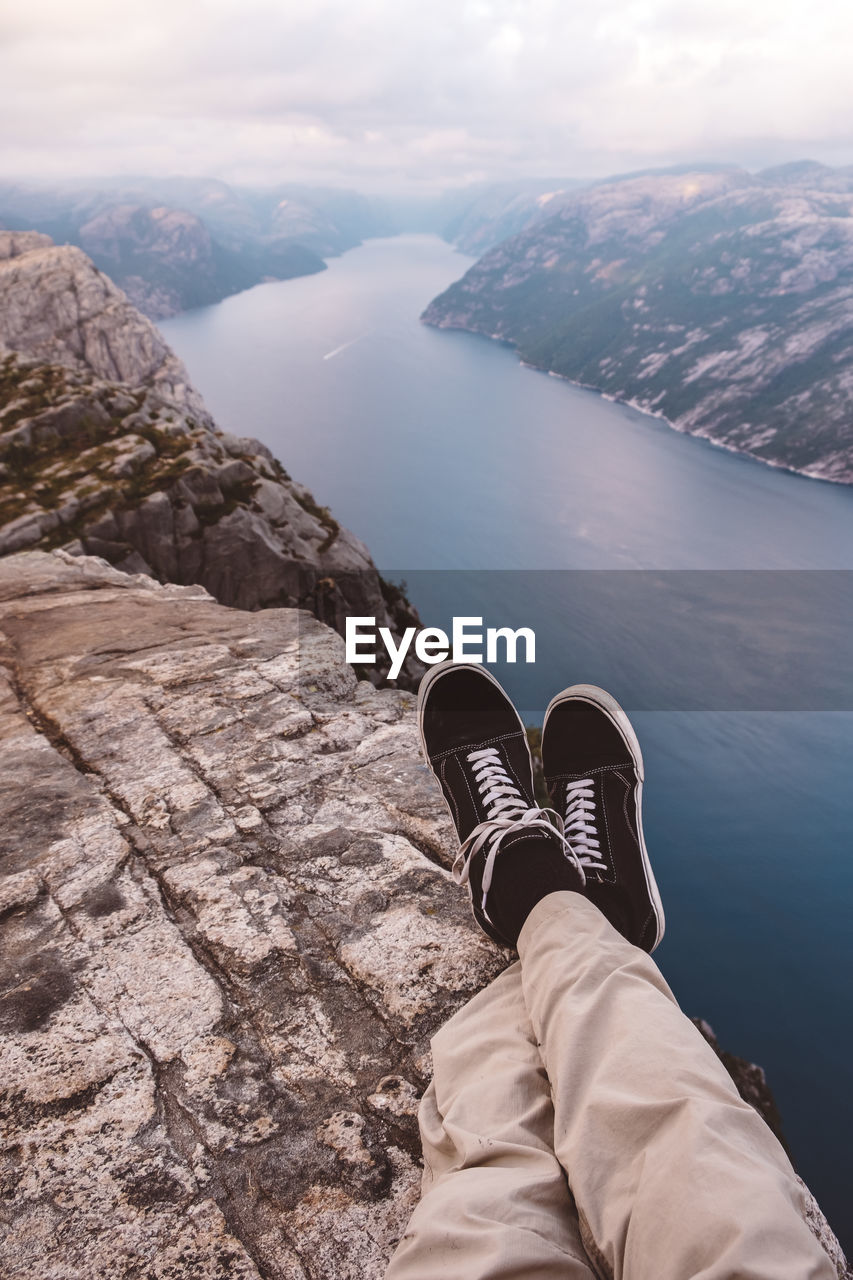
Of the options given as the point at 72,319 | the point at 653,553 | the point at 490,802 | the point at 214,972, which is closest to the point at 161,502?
the point at 490,802

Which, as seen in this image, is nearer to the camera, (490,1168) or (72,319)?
(490,1168)

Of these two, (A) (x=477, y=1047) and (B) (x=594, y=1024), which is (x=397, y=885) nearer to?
(A) (x=477, y=1047)

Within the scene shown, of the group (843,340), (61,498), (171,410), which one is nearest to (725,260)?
(843,340)

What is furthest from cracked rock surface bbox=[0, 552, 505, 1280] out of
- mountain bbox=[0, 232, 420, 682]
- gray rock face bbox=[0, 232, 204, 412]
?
gray rock face bbox=[0, 232, 204, 412]

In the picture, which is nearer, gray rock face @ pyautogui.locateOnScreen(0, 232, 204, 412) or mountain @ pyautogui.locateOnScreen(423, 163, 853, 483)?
gray rock face @ pyautogui.locateOnScreen(0, 232, 204, 412)

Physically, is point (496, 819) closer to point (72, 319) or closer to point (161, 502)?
point (161, 502)

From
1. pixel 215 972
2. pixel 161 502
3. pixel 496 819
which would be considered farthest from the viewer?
pixel 161 502

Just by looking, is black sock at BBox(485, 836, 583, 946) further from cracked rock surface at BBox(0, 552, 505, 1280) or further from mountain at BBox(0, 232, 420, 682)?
mountain at BBox(0, 232, 420, 682)
